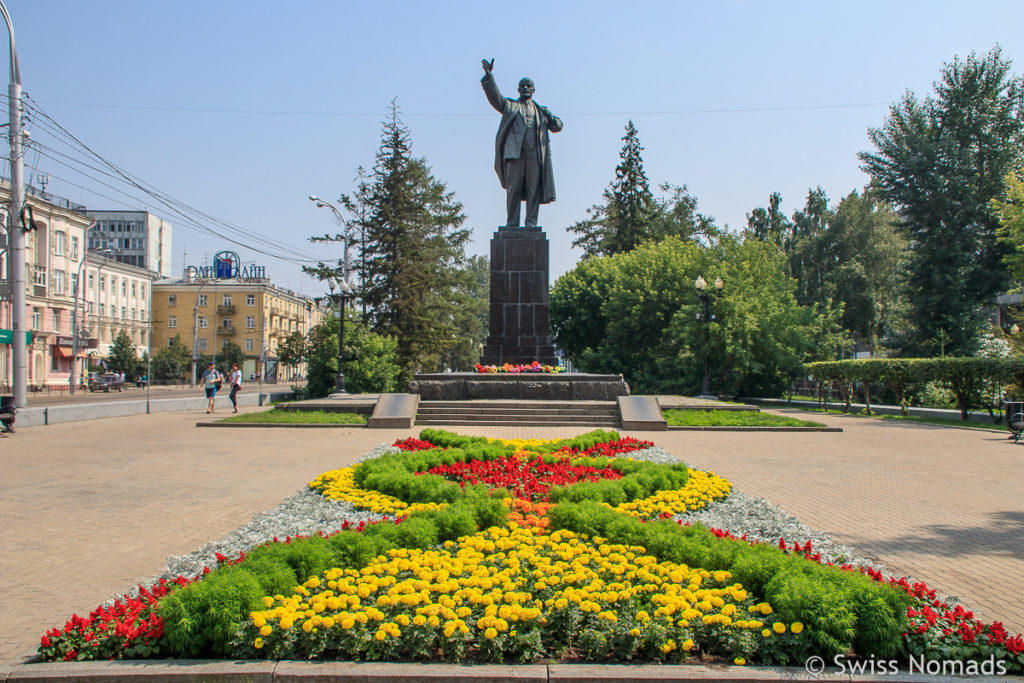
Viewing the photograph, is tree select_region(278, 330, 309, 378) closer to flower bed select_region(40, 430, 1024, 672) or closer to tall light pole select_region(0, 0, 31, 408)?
tall light pole select_region(0, 0, 31, 408)

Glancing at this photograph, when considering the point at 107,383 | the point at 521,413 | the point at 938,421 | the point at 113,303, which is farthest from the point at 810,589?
the point at 113,303

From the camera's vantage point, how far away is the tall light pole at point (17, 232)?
51.8 feet

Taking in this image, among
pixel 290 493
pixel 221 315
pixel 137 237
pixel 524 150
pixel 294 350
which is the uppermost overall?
pixel 137 237

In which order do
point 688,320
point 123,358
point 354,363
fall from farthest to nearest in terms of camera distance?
point 123,358
point 688,320
point 354,363

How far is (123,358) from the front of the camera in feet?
173

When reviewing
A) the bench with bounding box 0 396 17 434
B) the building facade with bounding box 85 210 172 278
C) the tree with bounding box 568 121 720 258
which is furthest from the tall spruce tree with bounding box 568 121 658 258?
the building facade with bounding box 85 210 172 278

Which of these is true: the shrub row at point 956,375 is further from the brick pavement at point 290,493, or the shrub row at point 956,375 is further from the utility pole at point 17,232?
the utility pole at point 17,232

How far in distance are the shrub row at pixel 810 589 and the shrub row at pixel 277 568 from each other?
51.3 inches

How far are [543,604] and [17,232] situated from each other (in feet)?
54.7

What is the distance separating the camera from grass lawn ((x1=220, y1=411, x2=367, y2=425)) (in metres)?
15.5

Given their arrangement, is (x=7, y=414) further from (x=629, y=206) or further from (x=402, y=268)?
(x=629, y=206)

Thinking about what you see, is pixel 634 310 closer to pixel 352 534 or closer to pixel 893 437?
pixel 893 437

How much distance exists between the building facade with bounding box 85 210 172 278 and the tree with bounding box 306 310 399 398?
60.9 m

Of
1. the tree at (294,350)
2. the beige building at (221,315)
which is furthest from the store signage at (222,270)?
the tree at (294,350)
